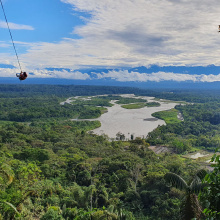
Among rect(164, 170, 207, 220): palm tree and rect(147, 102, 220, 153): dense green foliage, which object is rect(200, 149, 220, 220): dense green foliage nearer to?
rect(164, 170, 207, 220): palm tree

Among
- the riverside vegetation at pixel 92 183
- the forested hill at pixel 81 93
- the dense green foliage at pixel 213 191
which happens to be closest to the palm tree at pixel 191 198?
the riverside vegetation at pixel 92 183

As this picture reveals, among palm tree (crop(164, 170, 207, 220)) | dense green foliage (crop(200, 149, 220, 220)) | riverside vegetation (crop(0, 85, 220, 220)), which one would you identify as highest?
dense green foliage (crop(200, 149, 220, 220))

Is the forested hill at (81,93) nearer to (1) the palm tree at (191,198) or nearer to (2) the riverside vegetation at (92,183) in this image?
(2) the riverside vegetation at (92,183)

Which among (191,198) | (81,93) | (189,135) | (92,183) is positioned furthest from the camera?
(81,93)

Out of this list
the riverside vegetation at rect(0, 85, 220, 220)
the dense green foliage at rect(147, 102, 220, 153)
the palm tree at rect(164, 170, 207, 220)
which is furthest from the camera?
the dense green foliage at rect(147, 102, 220, 153)

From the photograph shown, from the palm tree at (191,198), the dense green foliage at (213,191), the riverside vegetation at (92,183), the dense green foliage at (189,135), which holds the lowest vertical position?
the dense green foliage at (189,135)

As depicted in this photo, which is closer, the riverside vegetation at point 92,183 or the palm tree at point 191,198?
the palm tree at point 191,198

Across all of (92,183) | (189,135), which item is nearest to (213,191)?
(92,183)

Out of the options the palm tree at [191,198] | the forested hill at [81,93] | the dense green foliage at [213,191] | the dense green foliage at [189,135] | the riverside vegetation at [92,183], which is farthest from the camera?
the forested hill at [81,93]

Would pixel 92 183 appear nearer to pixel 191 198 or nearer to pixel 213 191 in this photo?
pixel 191 198

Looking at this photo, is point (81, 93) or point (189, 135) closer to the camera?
point (189, 135)

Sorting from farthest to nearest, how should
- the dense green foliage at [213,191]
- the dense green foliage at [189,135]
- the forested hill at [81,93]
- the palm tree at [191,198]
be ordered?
the forested hill at [81,93] → the dense green foliage at [189,135] → the palm tree at [191,198] → the dense green foliage at [213,191]

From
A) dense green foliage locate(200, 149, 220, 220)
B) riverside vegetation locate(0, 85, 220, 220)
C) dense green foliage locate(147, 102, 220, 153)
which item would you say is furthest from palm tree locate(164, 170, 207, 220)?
dense green foliage locate(147, 102, 220, 153)
